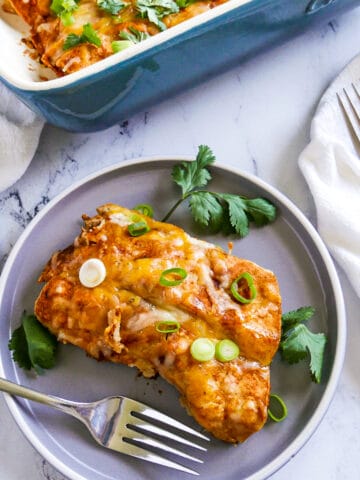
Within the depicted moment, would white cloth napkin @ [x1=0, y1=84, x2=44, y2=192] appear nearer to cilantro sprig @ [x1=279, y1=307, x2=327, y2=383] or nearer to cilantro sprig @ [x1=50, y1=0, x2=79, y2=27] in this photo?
cilantro sprig @ [x1=50, y1=0, x2=79, y2=27]

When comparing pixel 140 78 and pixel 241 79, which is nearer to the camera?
pixel 140 78

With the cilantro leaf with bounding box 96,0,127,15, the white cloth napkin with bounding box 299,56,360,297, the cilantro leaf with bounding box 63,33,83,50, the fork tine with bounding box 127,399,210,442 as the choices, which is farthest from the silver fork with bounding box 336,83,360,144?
the fork tine with bounding box 127,399,210,442

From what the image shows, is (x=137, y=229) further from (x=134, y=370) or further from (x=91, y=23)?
(x=91, y=23)

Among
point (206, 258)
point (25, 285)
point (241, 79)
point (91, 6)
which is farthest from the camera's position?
point (241, 79)

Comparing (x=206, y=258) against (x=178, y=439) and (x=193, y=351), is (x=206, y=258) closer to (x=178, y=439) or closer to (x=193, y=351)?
(x=193, y=351)

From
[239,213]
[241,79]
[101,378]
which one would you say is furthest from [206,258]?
[241,79]

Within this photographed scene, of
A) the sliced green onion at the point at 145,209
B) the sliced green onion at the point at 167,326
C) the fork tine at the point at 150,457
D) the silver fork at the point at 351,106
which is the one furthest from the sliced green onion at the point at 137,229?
the silver fork at the point at 351,106

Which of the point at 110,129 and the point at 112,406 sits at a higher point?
the point at 110,129
